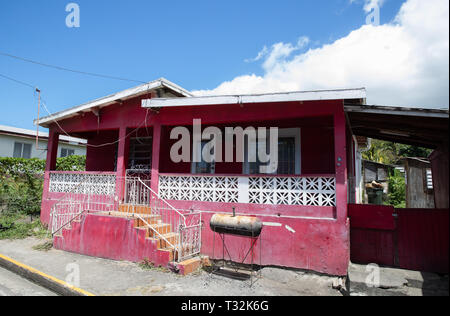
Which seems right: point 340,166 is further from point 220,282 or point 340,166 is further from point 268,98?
point 220,282

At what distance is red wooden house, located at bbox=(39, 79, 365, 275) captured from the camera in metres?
6.55

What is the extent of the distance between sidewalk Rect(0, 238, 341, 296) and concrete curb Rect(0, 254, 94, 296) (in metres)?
0.17

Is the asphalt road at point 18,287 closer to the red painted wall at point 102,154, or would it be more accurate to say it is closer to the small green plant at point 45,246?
the small green plant at point 45,246

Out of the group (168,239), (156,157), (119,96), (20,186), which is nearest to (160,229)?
(168,239)

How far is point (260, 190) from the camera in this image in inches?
284

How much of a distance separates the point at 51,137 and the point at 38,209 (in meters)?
3.88

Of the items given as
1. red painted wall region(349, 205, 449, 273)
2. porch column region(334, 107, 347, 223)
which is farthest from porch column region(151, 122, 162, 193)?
red painted wall region(349, 205, 449, 273)

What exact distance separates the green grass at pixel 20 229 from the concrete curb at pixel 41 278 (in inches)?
92.7

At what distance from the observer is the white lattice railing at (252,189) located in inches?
265

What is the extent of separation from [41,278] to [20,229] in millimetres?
5159

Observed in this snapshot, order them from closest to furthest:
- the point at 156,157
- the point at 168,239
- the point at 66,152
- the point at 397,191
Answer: the point at 168,239
the point at 156,157
the point at 397,191
the point at 66,152

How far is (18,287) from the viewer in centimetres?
616

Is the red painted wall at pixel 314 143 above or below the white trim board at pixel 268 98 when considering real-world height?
below

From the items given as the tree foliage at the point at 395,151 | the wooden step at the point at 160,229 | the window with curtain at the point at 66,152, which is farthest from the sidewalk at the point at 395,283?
the tree foliage at the point at 395,151
